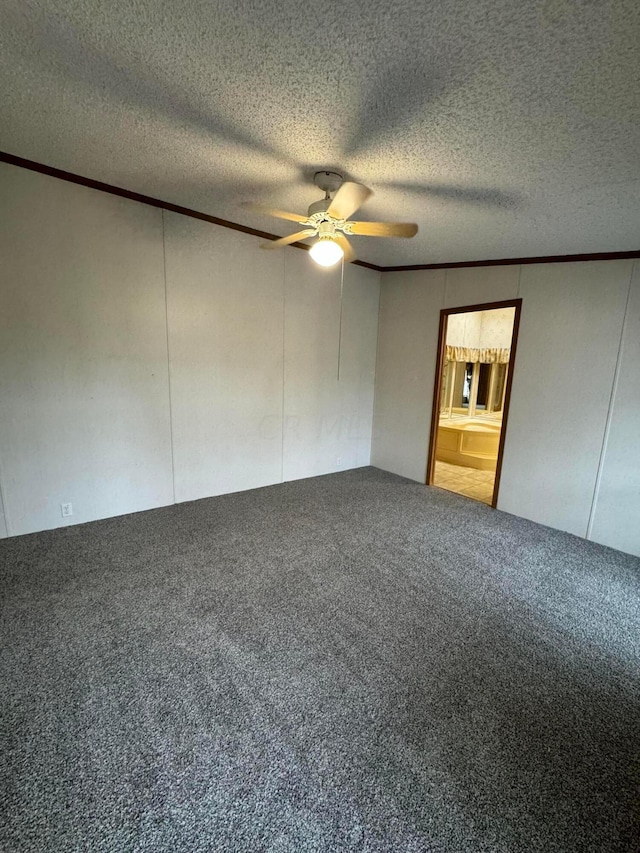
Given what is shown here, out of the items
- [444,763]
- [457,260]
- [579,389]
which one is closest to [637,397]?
[579,389]

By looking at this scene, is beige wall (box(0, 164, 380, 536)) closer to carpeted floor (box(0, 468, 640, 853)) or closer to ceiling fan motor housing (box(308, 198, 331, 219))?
carpeted floor (box(0, 468, 640, 853))

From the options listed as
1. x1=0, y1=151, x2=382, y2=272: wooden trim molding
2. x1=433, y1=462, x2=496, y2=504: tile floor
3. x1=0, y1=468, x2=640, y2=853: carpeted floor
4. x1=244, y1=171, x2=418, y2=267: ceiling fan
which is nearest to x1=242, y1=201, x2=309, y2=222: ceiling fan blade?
x1=244, y1=171, x2=418, y2=267: ceiling fan

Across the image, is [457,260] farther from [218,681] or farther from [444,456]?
[218,681]

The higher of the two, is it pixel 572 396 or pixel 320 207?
pixel 320 207

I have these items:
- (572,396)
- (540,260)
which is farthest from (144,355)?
(572,396)

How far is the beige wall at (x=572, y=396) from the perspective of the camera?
317 centimetres

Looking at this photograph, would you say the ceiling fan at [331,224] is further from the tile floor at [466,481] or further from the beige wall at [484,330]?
the beige wall at [484,330]

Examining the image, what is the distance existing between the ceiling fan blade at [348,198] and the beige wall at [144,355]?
187 centimetres

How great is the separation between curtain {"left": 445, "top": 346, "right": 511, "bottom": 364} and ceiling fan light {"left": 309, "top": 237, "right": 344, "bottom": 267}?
492 centimetres

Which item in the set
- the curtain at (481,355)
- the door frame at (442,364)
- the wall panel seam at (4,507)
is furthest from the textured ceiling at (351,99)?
the curtain at (481,355)

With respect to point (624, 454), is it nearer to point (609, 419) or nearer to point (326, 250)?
point (609, 419)

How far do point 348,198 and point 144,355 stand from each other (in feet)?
7.55

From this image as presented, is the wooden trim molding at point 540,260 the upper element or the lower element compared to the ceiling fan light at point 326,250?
upper

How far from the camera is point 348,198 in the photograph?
2070mm
